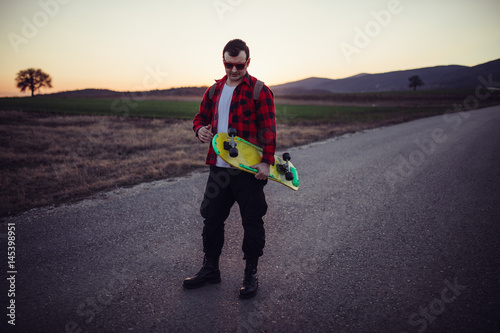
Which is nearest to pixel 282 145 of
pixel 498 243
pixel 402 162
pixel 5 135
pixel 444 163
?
pixel 402 162

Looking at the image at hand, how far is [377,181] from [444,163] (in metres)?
2.66

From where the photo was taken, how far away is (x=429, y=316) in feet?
6.63

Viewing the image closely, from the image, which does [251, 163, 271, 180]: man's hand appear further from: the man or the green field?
the green field

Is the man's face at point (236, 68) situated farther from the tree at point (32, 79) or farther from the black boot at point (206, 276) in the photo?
the tree at point (32, 79)

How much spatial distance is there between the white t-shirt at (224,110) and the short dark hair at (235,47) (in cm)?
30

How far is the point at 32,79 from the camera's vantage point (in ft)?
218

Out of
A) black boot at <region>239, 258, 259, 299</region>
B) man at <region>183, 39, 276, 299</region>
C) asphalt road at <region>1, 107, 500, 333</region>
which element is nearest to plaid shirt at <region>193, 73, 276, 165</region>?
man at <region>183, 39, 276, 299</region>

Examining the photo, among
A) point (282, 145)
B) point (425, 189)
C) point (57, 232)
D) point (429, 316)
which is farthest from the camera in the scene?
point (282, 145)

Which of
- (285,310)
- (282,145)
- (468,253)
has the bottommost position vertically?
(285,310)

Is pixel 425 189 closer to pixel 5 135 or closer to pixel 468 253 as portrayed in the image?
pixel 468 253

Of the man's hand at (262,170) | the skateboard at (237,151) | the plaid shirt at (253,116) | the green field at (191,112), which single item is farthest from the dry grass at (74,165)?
the green field at (191,112)

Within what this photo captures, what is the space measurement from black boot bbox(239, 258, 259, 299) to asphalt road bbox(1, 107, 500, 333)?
3.4 inches

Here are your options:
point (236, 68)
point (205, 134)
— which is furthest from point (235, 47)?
point (205, 134)

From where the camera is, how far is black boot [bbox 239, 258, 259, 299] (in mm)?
2248
